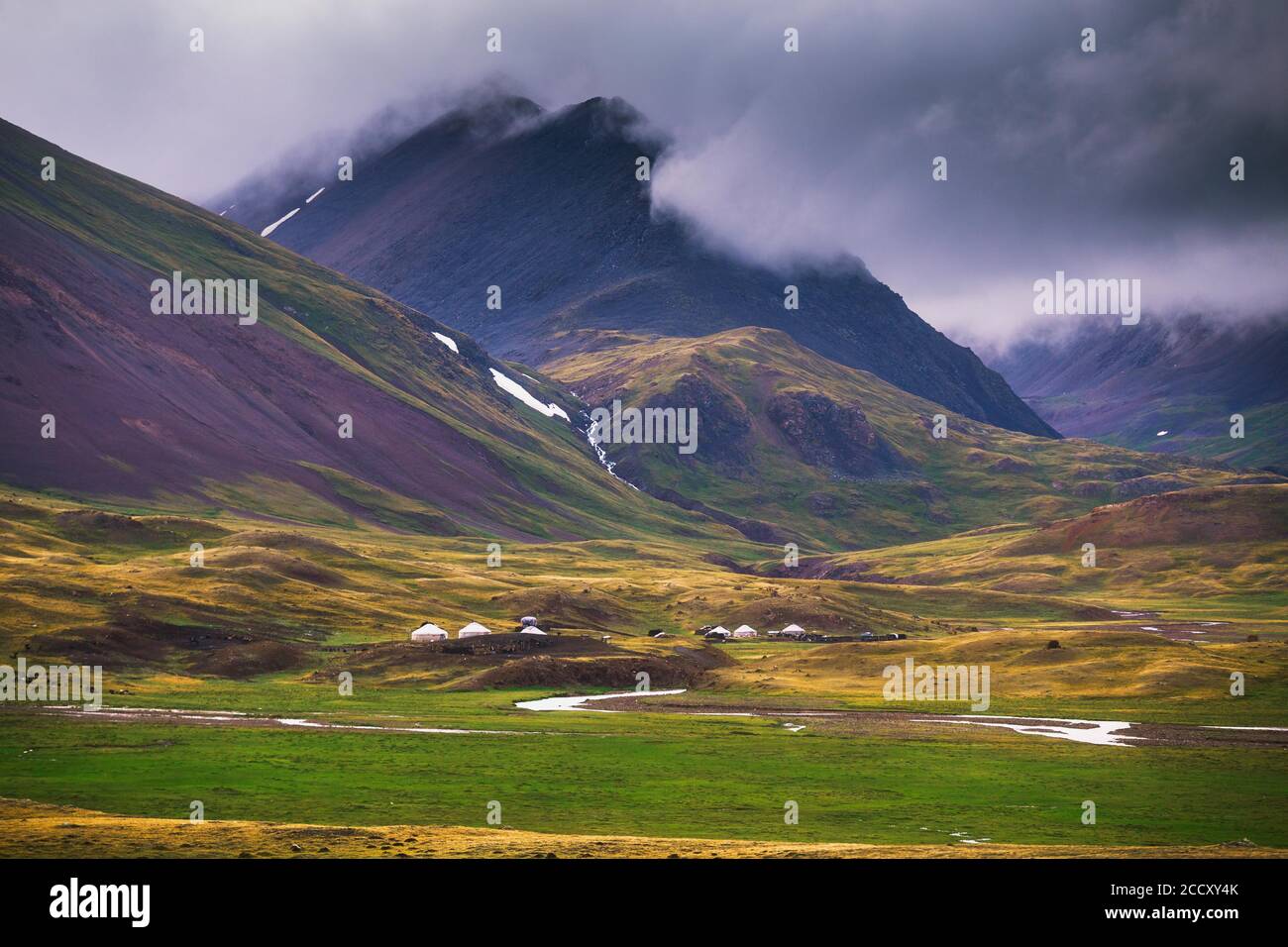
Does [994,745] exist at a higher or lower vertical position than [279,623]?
lower

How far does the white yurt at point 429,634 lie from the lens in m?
160

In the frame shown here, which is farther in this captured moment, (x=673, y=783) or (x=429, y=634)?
(x=429, y=634)

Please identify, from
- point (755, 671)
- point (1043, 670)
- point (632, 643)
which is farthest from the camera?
point (632, 643)

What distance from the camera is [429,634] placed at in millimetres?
161625

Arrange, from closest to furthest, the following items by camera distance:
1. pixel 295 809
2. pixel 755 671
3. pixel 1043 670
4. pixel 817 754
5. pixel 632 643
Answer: pixel 295 809 → pixel 817 754 → pixel 1043 670 → pixel 755 671 → pixel 632 643

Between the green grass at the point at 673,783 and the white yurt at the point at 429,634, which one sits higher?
the white yurt at the point at 429,634

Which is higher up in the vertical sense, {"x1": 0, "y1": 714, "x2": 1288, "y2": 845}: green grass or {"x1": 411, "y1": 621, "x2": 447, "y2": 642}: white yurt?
{"x1": 411, "y1": 621, "x2": 447, "y2": 642}: white yurt

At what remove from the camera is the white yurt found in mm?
160125

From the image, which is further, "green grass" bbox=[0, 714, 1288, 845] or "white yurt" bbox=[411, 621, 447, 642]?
"white yurt" bbox=[411, 621, 447, 642]

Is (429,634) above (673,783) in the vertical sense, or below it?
above

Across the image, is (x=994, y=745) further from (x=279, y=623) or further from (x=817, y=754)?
(x=279, y=623)
